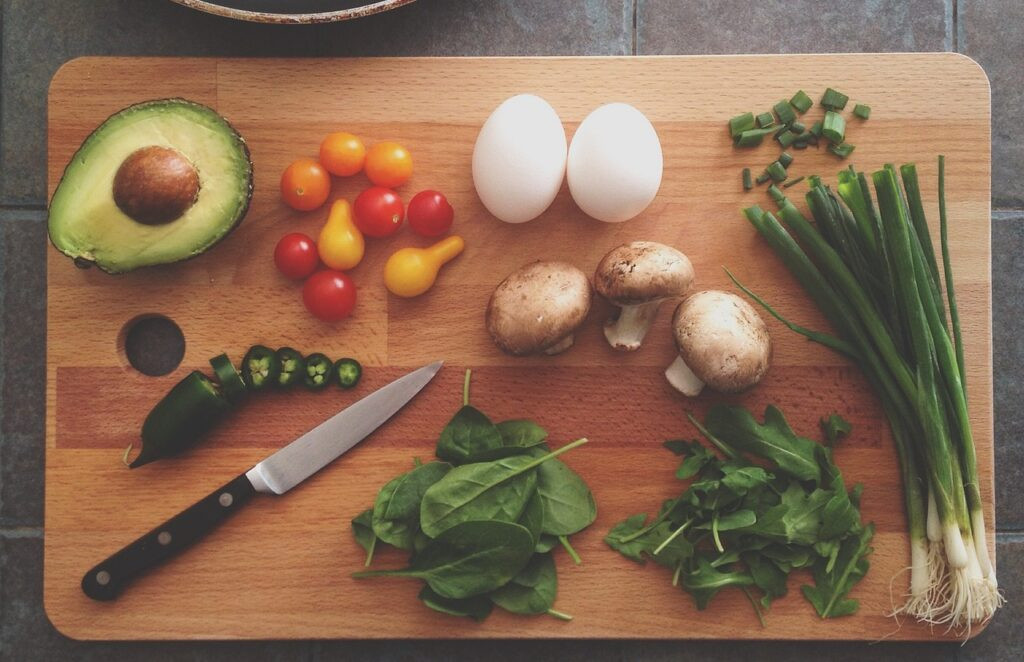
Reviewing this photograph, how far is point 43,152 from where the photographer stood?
1.36 metres

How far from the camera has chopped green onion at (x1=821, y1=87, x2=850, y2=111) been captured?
1261mm

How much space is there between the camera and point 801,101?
1.27 metres

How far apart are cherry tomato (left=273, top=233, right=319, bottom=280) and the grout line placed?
2.13ft

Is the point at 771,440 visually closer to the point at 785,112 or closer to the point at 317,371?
the point at 785,112

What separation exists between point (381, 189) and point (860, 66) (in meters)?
0.80

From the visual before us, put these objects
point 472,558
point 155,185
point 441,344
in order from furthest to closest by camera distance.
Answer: point 441,344 → point 472,558 → point 155,185

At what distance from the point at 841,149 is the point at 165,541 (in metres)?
1.24

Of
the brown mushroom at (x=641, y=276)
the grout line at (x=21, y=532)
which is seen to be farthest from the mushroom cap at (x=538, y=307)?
the grout line at (x=21, y=532)

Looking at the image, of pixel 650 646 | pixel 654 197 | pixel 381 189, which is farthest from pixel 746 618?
pixel 381 189

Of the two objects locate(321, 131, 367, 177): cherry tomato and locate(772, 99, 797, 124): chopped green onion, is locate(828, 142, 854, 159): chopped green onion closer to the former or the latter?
locate(772, 99, 797, 124): chopped green onion

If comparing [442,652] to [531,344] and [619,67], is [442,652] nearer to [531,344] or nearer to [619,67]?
[531,344]

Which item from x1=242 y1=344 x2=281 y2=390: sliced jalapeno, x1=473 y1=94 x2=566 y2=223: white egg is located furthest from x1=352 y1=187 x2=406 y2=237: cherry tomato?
x1=242 y1=344 x2=281 y2=390: sliced jalapeno

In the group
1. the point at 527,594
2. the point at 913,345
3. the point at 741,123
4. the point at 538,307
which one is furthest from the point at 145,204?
the point at 913,345

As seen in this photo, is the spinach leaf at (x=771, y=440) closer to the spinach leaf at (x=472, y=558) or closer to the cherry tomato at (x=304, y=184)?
the spinach leaf at (x=472, y=558)
